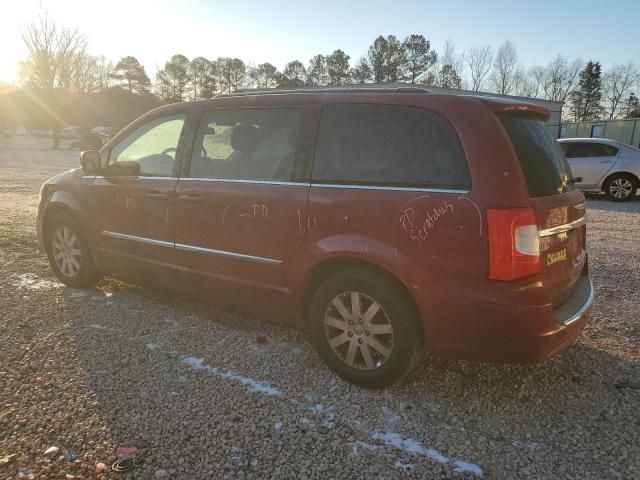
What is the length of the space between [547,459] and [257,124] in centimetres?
270

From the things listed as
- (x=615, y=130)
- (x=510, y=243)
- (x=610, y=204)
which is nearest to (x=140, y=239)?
(x=510, y=243)

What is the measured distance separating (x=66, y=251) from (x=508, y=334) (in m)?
4.21

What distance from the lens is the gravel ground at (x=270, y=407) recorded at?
2.46 metres

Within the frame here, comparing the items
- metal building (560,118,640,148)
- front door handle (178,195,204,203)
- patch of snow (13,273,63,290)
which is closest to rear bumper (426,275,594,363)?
front door handle (178,195,204,203)

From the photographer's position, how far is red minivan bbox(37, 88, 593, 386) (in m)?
2.66

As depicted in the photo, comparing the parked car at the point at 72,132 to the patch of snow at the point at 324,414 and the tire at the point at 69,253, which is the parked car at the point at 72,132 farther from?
the patch of snow at the point at 324,414

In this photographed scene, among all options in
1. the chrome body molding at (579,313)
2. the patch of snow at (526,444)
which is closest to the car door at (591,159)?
the chrome body molding at (579,313)

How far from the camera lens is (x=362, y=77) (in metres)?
70.1

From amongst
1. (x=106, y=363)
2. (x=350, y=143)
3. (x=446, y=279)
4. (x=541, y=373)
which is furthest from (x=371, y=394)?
(x=106, y=363)

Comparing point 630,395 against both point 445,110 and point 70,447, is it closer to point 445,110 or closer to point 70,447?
point 445,110

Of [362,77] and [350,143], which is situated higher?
[362,77]

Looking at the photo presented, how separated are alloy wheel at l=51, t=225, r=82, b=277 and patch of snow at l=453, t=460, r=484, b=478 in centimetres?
390

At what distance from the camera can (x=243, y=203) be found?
3.52 m

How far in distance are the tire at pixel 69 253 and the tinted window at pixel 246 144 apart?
1.67 metres
